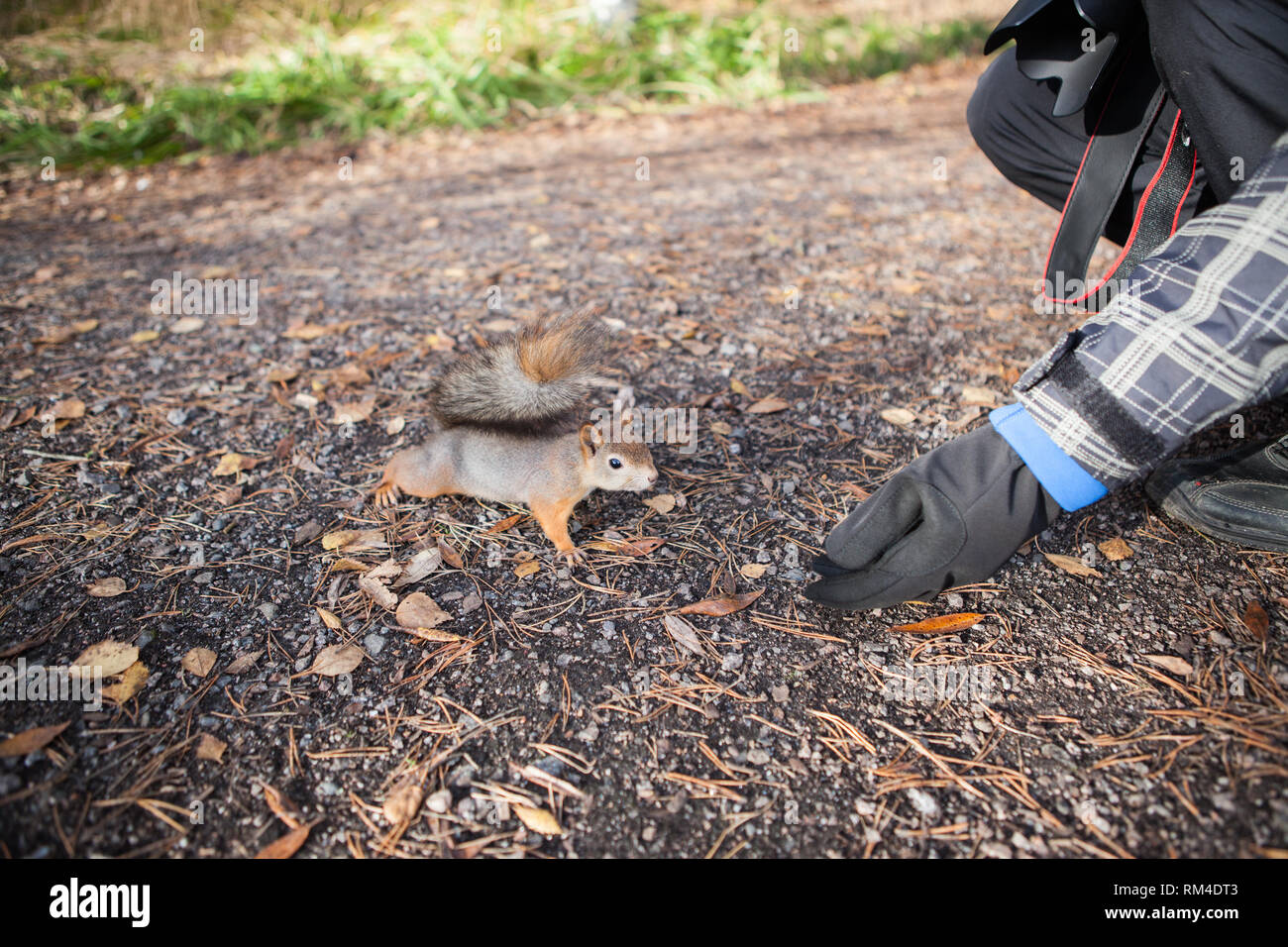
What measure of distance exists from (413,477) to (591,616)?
30.5 inches

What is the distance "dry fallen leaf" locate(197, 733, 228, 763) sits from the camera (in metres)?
1.58

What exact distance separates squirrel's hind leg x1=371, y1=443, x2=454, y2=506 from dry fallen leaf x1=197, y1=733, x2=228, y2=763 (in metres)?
0.88

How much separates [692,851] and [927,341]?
8.23 feet

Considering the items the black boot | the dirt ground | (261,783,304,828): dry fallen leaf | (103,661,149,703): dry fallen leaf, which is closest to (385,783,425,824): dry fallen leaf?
the dirt ground

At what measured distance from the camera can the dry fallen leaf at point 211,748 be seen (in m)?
1.58

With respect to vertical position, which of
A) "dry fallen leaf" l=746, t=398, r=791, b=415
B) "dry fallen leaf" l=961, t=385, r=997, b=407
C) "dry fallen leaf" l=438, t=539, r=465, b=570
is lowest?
"dry fallen leaf" l=438, t=539, r=465, b=570

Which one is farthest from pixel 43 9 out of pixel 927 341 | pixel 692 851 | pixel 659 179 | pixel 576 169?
pixel 692 851

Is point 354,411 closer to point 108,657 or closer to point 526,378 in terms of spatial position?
point 526,378

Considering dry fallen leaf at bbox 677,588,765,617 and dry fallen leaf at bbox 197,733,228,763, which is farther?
dry fallen leaf at bbox 677,588,765,617

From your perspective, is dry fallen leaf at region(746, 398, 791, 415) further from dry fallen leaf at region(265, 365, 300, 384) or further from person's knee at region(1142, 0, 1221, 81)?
dry fallen leaf at region(265, 365, 300, 384)

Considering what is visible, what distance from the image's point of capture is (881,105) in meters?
6.86

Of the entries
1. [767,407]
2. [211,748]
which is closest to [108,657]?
[211,748]

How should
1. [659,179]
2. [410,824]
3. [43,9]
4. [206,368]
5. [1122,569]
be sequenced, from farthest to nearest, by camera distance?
[43,9] < [659,179] < [206,368] < [1122,569] < [410,824]

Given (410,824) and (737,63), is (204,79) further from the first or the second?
(410,824)
